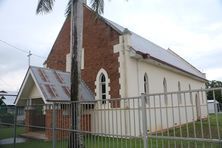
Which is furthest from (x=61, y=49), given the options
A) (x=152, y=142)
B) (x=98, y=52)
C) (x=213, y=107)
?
(x=213, y=107)

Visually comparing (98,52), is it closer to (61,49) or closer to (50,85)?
(50,85)

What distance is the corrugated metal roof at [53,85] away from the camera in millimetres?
14812

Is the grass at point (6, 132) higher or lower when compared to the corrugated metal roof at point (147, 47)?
lower

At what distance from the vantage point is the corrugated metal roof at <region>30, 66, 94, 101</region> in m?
14.8

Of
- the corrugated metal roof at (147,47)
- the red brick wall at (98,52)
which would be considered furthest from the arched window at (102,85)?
the corrugated metal roof at (147,47)

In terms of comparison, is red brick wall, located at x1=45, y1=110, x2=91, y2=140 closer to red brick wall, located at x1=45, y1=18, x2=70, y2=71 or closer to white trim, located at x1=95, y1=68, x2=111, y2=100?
white trim, located at x1=95, y1=68, x2=111, y2=100

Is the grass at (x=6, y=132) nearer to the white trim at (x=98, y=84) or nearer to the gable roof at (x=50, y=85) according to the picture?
the gable roof at (x=50, y=85)

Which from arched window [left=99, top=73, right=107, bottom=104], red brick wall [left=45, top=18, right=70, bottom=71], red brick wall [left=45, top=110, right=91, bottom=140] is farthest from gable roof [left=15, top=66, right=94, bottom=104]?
red brick wall [left=45, top=110, right=91, bottom=140]

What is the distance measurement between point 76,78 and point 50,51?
40.8 ft

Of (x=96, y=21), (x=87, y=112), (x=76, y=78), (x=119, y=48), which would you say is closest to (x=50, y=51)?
(x=96, y=21)

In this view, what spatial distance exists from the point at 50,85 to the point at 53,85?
0.21m

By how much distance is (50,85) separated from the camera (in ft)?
51.0

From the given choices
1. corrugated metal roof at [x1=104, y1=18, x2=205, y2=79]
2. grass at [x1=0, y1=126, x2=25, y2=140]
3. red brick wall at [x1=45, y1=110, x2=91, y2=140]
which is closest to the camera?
red brick wall at [x1=45, y1=110, x2=91, y2=140]

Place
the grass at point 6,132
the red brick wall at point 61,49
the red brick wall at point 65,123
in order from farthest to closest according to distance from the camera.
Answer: the red brick wall at point 61,49, the grass at point 6,132, the red brick wall at point 65,123
